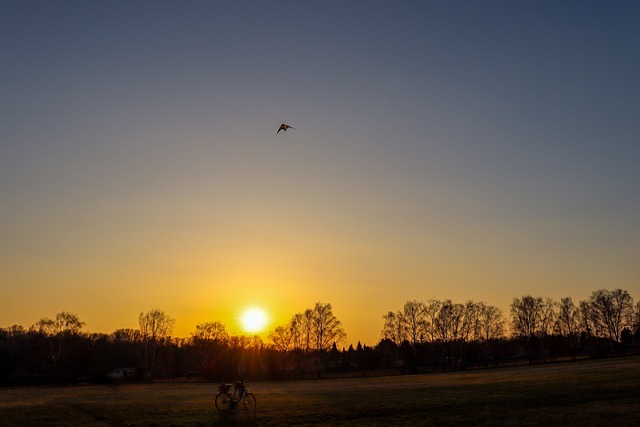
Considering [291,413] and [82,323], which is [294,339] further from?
[291,413]

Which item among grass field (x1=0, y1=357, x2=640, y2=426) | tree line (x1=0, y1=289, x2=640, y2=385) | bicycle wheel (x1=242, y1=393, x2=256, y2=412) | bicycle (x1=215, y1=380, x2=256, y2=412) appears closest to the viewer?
grass field (x1=0, y1=357, x2=640, y2=426)

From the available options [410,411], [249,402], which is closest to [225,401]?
[249,402]

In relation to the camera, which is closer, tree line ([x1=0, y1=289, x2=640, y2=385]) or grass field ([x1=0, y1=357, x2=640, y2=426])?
grass field ([x1=0, y1=357, x2=640, y2=426])

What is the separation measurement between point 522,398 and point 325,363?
519 ft

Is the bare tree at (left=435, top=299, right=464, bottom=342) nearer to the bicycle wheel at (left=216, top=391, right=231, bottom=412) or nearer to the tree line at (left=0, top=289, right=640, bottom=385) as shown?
the tree line at (left=0, top=289, right=640, bottom=385)

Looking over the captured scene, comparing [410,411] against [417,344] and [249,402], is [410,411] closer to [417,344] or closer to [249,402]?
[249,402]

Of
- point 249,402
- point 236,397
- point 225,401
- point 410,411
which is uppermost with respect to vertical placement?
point 236,397

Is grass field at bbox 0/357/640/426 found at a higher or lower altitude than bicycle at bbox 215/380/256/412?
lower

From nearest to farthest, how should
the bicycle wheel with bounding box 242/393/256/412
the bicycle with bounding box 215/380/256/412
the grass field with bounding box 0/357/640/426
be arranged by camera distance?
the grass field with bounding box 0/357/640/426, the bicycle with bounding box 215/380/256/412, the bicycle wheel with bounding box 242/393/256/412

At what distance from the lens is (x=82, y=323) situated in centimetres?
13412

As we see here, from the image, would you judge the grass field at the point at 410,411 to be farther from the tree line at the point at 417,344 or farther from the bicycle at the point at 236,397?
the tree line at the point at 417,344

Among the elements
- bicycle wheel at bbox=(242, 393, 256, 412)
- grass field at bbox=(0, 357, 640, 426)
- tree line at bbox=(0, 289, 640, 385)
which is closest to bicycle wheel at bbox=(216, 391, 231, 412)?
grass field at bbox=(0, 357, 640, 426)

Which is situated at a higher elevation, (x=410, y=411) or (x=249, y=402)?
(x=249, y=402)

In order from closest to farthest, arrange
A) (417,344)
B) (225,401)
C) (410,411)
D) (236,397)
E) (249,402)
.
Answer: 1. (410,411)
2. (236,397)
3. (225,401)
4. (249,402)
5. (417,344)
